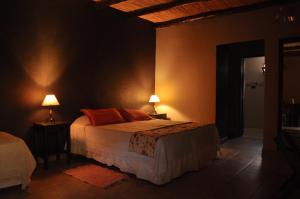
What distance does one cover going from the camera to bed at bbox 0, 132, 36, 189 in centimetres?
272

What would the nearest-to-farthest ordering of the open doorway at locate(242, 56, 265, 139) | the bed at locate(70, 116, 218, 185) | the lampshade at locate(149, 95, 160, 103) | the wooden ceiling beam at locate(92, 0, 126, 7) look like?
the bed at locate(70, 116, 218, 185), the wooden ceiling beam at locate(92, 0, 126, 7), the lampshade at locate(149, 95, 160, 103), the open doorway at locate(242, 56, 265, 139)

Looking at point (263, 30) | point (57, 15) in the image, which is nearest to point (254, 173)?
point (263, 30)

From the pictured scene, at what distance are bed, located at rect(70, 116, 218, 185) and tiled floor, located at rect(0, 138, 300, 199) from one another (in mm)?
136

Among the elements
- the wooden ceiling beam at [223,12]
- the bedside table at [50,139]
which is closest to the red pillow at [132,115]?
the bedside table at [50,139]

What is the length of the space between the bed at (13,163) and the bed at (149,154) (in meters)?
1.10

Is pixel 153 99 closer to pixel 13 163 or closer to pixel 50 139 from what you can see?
pixel 50 139

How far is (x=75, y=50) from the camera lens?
4.47m

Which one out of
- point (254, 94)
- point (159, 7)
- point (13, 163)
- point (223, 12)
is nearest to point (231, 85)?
point (254, 94)

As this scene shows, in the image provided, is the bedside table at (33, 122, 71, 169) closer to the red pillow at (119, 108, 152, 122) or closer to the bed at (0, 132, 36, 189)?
the bed at (0, 132, 36, 189)

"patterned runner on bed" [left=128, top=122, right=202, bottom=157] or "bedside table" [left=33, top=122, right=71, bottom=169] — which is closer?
"patterned runner on bed" [left=128, top=122, right=202, bottom=157]

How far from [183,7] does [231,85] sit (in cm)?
240

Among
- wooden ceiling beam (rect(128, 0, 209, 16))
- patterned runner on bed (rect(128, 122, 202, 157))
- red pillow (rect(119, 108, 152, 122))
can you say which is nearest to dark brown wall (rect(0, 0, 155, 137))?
wooden ceiling beam (rect(128, 0, 209, 16))

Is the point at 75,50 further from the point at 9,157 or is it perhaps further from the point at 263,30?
the point at 263,30

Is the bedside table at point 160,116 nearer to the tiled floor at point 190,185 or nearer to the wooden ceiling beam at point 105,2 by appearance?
the tiled floor at point 190,185
